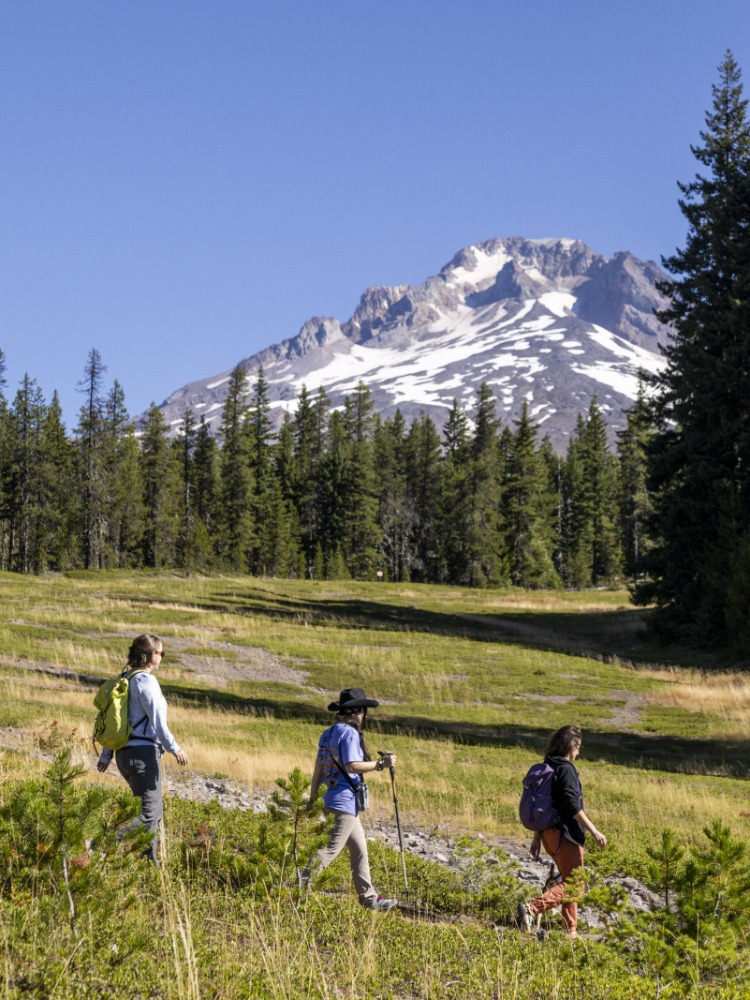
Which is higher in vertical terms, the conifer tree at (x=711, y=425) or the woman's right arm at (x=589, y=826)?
the conifer tree at (x=711, y=425)

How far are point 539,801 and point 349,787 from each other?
155 centimetres

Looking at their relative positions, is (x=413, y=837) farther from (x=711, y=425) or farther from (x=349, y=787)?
(x=711, y=425)

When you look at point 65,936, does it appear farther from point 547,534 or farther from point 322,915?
point 547,534

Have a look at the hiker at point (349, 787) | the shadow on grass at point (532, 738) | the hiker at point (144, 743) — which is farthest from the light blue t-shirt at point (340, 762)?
the shadow on grass at point (532, 738)

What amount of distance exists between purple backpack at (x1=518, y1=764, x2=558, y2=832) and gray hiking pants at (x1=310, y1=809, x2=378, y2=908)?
1352mm

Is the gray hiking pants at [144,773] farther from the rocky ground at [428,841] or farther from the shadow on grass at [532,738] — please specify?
the shadow on grass at [532,738]

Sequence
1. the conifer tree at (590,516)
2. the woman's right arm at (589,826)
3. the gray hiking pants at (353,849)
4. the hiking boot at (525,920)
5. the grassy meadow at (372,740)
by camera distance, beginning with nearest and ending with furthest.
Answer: the grassy meadow at (372,740)
the woman's right arm at (589,826)
the hiking boot at (525,920)
the gray hiking pants at (353,849)
the conifer tree at (590,516)

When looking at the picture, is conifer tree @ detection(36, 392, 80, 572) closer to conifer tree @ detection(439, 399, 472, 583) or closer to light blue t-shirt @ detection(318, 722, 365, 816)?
conifer tree @ detection(439, 399, 472, 583)

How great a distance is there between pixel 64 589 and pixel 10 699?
3008 centimetres

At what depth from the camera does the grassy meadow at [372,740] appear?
519 cm

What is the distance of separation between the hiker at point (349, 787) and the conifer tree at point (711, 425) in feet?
94.2

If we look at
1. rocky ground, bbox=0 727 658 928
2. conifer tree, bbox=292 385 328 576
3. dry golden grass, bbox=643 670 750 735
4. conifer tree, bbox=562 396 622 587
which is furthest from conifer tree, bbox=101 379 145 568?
rocky ground, bbox=0 727 658 928

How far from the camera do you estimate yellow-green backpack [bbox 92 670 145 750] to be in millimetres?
7660

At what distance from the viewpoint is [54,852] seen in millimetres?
5414
